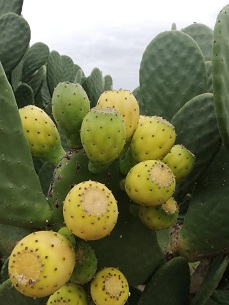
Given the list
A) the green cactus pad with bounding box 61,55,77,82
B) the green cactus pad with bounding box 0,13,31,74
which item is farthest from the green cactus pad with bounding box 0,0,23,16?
the green cactus pad with bounding box 61,55,77,82

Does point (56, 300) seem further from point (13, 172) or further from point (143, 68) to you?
point (143, 68)

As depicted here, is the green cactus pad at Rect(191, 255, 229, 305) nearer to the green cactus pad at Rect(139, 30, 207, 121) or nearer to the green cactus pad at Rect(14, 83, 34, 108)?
the green cactus pad at Rect(139, 30, 207, 121)

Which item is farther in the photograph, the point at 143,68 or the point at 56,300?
the point at 143,68

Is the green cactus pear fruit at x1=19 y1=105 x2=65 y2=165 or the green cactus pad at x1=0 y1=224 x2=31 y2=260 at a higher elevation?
the green cactus pear fruit at x1=19 y1=105 x2=65 y2=165

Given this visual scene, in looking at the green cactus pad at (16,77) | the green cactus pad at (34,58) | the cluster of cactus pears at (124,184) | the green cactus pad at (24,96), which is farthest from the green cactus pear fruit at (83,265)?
the green cactus pad at (34,58)

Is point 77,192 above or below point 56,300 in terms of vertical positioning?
above

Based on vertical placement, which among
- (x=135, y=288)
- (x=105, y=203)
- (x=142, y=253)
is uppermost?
(x=105, y=203)

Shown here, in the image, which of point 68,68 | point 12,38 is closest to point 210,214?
point 12,38

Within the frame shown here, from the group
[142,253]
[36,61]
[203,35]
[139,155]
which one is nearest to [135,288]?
[142,253]
